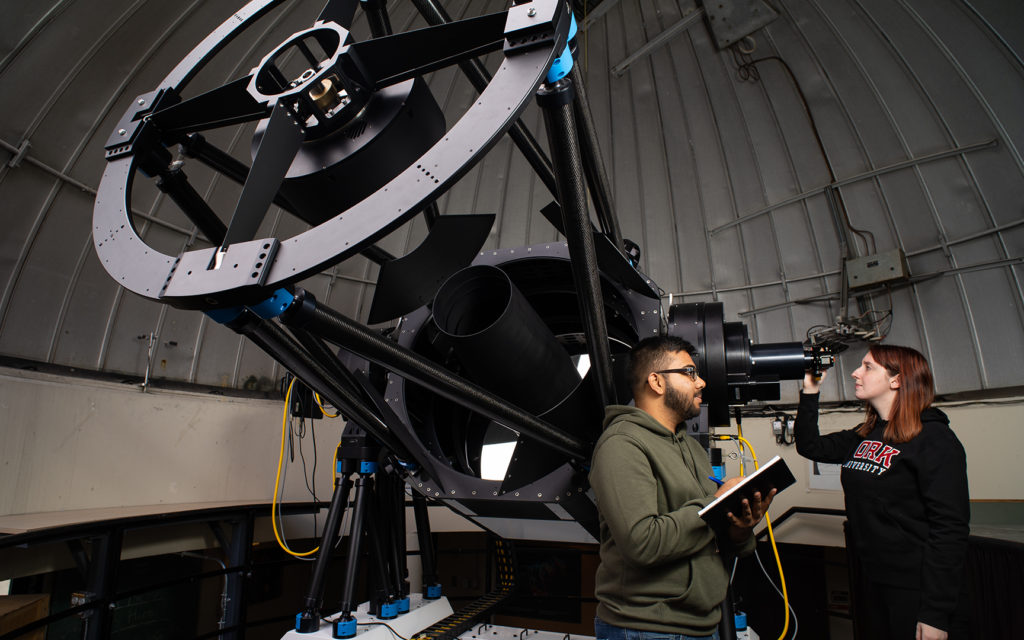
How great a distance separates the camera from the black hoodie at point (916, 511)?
211 cm

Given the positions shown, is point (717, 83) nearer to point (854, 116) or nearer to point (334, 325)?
point (854, 116)

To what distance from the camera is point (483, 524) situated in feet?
9.34

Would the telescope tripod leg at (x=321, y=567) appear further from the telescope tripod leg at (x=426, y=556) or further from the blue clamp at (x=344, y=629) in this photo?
the telescope tripod leg at (x=426, y=556)

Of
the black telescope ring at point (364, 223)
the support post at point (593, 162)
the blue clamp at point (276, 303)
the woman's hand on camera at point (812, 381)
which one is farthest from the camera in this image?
the woman's hand on camera at point (812, 381)

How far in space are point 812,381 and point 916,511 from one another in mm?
678

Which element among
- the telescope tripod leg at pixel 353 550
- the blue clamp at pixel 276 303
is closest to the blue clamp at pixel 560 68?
the blue clamp at pixel 276 303

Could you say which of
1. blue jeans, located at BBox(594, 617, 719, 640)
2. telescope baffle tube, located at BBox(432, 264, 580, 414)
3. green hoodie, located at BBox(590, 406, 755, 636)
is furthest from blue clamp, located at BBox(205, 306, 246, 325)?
blue jeans, located at BBox(594, 617, 719, 640)

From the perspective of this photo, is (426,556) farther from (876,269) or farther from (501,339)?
(876,269)

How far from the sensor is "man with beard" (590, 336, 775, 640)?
4.90ft

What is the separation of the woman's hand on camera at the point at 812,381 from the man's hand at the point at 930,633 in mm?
1014

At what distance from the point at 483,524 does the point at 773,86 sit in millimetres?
5254

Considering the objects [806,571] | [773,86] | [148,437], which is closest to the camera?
[148,437]

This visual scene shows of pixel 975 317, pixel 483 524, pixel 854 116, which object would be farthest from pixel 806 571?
pixel 483 524

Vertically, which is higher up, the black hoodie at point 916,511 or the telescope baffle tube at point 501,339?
the telescope baffle tube at point 501,339
